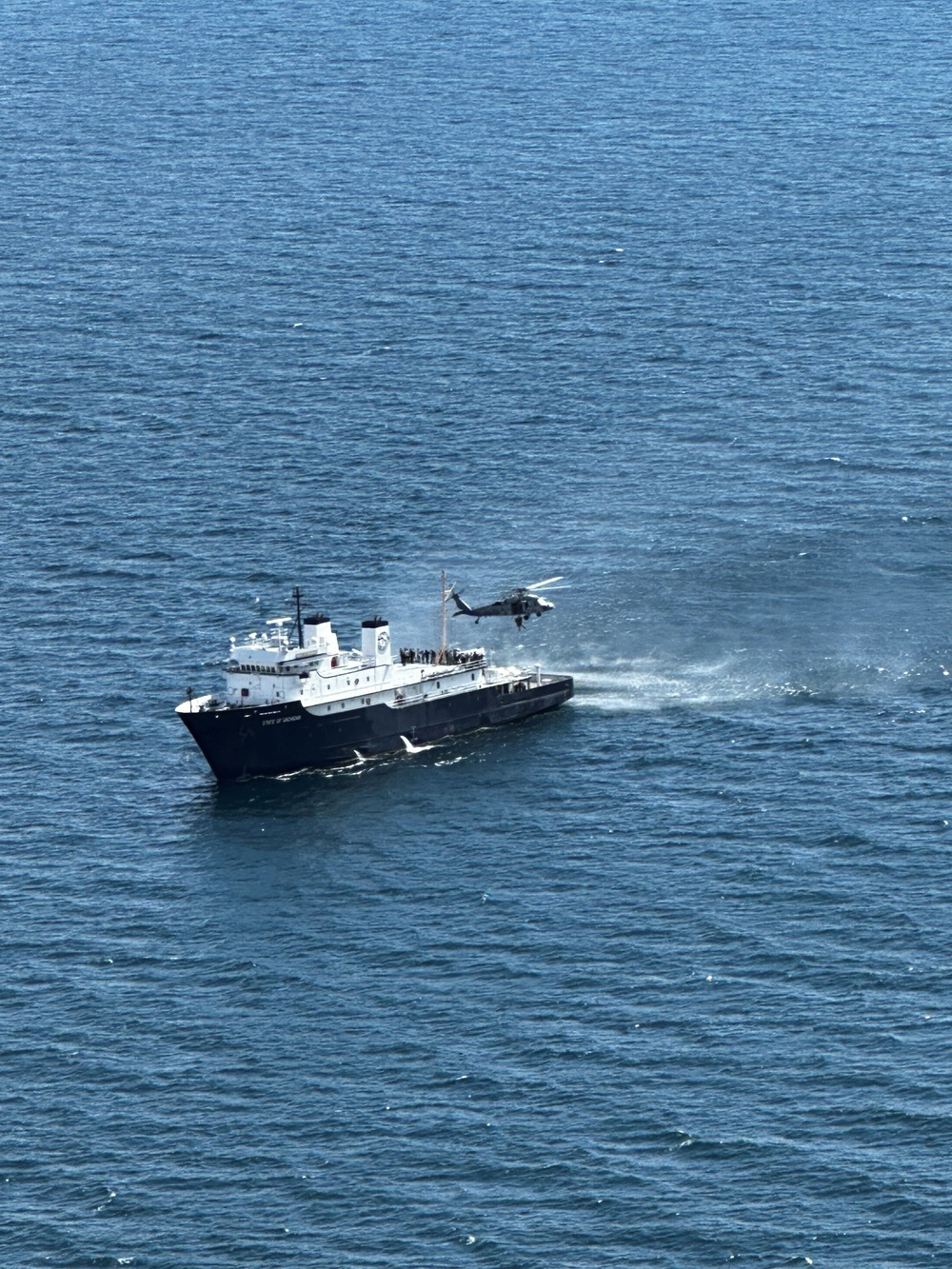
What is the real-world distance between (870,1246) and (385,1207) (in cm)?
3258

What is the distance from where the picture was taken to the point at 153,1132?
191 meters

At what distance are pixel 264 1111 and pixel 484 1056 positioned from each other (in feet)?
55.1

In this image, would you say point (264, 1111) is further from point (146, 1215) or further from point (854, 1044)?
point (854, 1044)

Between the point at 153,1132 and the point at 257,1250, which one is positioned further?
the point at 153,1132

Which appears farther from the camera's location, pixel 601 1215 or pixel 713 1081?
pixel 713 1081

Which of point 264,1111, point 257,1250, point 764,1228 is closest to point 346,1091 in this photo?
point 264,1111

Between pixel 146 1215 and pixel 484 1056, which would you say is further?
pixel 484 1056

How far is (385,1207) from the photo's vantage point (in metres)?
182

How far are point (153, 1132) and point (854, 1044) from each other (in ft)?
169

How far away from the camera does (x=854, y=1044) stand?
197500 millimetres

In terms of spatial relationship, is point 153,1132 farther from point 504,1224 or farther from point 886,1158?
point 886,1158

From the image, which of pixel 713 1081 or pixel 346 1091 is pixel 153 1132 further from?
pixel 713 1081

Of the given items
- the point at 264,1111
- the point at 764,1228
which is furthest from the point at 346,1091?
the point at 764,1228

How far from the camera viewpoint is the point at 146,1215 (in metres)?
182
